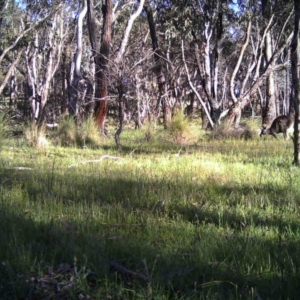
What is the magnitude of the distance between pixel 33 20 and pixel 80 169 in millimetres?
17632

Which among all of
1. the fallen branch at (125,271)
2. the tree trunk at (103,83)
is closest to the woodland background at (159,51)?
the tree trunk at (103,83)

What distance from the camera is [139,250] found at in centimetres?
411

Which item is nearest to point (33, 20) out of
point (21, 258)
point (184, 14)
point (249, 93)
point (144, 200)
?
point (184, 14)

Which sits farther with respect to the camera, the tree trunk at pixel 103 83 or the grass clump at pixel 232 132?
the tree trunk at pixel 103 83

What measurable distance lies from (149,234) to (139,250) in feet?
1.50

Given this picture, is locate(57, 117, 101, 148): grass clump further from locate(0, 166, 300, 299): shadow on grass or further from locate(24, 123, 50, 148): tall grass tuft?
locate(0, 166, 300, 299): shadow on grass

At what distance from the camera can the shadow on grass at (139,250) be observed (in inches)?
133

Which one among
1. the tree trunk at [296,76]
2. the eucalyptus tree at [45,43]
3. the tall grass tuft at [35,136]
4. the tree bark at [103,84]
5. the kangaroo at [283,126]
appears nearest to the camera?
the tree trunk at [296,76]

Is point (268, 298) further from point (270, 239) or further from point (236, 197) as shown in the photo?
point (236, 197)

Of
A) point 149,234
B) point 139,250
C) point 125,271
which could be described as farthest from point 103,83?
point 125,271

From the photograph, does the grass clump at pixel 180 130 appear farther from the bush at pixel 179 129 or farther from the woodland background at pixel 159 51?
the woodland background at pixel 159 51

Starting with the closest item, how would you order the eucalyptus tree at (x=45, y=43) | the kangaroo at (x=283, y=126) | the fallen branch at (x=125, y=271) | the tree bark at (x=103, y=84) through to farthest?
1. the fallen branch at (x=125, y=271)
2. the kangaroo at (x=283, y=126)
3. the tree bark at (x=103, y=84)
4. the eucalyptus tree at (x=45, y=43)

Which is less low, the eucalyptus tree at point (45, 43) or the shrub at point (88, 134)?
the eucalyptus tree at point (45, 43)

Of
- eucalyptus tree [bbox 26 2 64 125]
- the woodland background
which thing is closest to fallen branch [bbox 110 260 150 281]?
the woodland background
